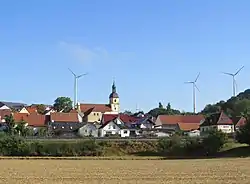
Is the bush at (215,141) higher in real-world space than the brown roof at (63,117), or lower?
lower

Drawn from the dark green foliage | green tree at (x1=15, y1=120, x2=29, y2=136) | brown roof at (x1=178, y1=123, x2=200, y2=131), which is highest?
brown roof at (x1=178, y1=123, x2=200, y2=131)

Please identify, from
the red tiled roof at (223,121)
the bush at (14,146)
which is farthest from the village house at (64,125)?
the bush at (14,146)

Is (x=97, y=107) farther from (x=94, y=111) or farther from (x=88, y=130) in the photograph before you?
(x=88, y=130)

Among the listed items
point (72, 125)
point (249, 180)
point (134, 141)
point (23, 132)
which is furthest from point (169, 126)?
point (249, 180)

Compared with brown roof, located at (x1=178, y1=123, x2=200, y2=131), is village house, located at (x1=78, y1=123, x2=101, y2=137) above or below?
below


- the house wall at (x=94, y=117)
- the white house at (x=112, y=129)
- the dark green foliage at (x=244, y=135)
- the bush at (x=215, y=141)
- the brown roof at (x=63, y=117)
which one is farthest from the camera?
the house wall at (x=94, y=117)

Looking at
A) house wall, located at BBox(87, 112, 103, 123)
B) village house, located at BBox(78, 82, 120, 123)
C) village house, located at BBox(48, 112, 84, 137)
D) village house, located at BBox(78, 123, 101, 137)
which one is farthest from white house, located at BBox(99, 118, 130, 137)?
house wall, located at BBox(87, 112, 103, 123)

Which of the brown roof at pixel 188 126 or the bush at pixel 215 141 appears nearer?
the bush at pixel 215 141

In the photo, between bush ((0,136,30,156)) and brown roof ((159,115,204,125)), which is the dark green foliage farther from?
brown roof ((159,115,204,125))

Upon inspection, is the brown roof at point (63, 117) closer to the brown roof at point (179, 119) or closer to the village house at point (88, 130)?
the village house at point (88, 130)

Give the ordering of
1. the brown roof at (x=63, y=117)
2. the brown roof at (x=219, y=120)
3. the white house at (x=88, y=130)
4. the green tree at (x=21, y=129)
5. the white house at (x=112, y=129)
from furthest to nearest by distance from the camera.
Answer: the brown roof at (x=63, y=117), the white house at (x=112, y=129), the brown roof at (x=219, y=120), the white house at (x=88, y=130), the green tree at (x=21, y=129)

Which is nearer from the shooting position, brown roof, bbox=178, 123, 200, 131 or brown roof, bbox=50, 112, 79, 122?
brown roof, bbox=50, 112, 79, 122

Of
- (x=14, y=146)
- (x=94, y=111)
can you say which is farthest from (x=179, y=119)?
(x=14, y=146)

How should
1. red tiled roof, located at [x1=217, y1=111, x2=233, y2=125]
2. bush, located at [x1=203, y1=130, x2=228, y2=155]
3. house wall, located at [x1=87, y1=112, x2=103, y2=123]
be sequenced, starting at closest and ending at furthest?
bush, located at [x1=203, y1=130, x2=228, y2=155]
red tiled roof, located at [x1=217, y1=111, x2=233, y2=125]
house wall, located at [x1=87, y1=112, x2=103, y2=123]
